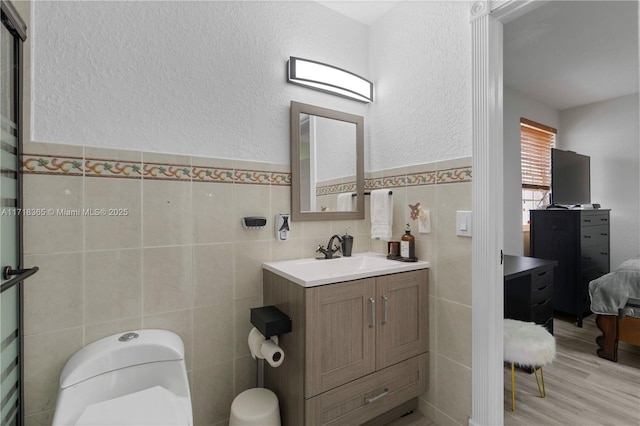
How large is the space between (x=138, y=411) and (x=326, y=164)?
1553 mm

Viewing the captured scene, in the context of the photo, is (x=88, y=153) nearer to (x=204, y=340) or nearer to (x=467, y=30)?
(x=204, y=340)

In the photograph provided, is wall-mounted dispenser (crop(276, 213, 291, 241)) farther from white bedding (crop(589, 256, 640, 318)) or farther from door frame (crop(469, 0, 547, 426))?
white bedding (crop(589, 256, 640, 318))

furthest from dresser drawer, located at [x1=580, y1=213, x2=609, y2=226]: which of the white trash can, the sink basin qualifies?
the white trash can

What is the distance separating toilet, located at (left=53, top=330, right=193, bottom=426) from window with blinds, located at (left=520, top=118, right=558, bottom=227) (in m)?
3.84

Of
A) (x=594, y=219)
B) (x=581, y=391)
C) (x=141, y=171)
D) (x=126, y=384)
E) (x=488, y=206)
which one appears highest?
(x=141, y=171)

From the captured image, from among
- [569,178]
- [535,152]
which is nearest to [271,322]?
[569,178]

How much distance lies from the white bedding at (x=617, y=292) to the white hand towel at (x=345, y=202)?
224 cm

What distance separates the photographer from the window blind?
358cm

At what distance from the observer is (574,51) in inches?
102

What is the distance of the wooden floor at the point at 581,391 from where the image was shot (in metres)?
1.72

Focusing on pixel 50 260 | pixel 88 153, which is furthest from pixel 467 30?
pixel 50 260

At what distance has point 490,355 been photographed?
1.44 metres

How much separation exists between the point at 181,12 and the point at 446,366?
2.36m

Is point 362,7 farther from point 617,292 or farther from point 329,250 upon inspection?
point 617,292
